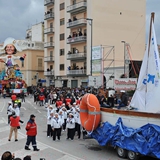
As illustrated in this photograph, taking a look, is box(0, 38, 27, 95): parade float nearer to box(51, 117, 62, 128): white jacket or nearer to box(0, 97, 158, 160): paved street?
box(0, 97, 158, 160): paved street

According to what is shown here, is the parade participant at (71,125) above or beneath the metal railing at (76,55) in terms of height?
beneath

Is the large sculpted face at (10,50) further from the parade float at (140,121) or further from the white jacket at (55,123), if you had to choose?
the parade float at (140,121)

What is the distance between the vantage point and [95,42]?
44.5 metres

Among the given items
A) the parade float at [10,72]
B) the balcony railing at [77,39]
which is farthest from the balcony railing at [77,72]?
the parade float at [10,72]

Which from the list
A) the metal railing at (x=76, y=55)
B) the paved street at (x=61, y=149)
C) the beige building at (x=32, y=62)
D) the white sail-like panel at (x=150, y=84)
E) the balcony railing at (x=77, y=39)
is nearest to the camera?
the white sail-like panel at (x=150, y=84)

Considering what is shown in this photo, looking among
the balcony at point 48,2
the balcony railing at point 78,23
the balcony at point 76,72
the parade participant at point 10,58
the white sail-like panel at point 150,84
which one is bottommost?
the white sail-like panel at point 150,84

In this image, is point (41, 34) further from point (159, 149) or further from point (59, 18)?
point (159, 149)

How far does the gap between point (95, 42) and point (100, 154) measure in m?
33.9

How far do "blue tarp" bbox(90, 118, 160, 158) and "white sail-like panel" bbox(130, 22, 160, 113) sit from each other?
3.77 feet

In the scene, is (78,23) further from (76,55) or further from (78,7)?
(76,55)

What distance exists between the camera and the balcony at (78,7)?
4497 cm

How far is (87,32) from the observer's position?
44844 millimetres

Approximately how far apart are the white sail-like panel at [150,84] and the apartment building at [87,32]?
1197 inches

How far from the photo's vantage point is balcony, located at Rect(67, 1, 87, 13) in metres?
45.0
